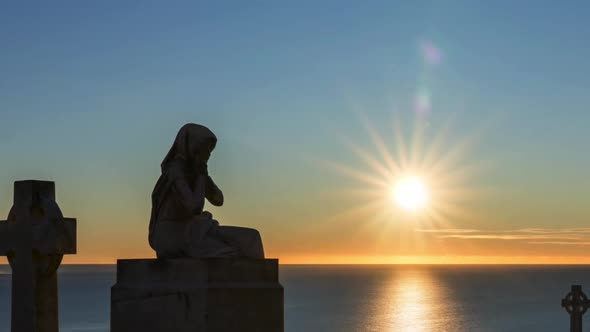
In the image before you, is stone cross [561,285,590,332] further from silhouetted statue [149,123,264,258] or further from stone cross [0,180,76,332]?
stone cross [0,180,76,332]

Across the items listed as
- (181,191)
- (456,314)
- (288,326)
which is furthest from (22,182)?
(456,314)

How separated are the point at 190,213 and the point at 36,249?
6.83 feet

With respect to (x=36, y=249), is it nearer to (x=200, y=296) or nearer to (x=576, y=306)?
(x=200, y=296)

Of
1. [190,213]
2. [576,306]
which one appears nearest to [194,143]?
[190,213]

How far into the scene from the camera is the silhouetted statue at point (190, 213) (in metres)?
11.1

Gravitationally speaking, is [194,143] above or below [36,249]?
above

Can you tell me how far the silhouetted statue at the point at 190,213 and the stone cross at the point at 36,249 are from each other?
4.01 feet

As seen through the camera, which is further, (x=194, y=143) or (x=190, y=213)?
(x=194, y=143)

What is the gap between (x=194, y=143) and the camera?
1132 centimetres

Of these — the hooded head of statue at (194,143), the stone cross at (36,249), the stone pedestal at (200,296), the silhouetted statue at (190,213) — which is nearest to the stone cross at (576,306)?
the stone pedestal at (200,296)

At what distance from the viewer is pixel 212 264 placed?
10609 mm

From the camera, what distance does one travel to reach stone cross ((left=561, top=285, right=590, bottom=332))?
945 inches

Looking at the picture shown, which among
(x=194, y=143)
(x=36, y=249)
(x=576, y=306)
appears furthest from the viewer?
(x=576, y=306)

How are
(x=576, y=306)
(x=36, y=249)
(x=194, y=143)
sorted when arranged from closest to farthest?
(x=194, y=143)
(x=36, y=249)
(x=576, y=306)
